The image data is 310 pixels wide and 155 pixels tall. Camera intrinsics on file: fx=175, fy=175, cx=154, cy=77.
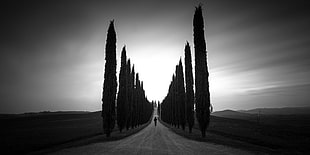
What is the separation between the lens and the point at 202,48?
2211 cm

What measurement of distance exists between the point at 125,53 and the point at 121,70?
3671 millimetres

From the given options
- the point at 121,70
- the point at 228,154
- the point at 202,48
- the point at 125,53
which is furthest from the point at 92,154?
the point at 125,53

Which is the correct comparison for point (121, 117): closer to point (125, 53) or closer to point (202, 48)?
point (125, 53)

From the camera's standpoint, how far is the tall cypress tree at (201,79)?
19.9 metres

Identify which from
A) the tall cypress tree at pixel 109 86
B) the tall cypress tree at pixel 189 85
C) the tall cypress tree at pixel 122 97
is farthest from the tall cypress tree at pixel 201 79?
the tall cypress tree at pixel 122 97

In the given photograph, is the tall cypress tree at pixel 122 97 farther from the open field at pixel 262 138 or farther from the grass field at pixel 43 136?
the open field at pixel 262 138

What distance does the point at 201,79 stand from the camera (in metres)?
20.9

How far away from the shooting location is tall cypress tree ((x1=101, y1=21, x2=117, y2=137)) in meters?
20.7

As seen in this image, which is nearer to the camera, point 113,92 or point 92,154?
point 92,154

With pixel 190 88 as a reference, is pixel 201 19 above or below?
above

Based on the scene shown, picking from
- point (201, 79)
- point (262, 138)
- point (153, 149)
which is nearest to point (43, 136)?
point (153, 149)

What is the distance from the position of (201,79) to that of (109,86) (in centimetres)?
1144

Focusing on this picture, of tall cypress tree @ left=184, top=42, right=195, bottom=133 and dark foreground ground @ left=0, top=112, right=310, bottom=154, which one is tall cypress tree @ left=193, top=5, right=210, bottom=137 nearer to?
dark foreground ground @ left=0, top=112, right=310, bottom=154

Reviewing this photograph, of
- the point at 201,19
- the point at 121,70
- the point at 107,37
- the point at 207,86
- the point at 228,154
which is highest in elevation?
the point at 201,19
